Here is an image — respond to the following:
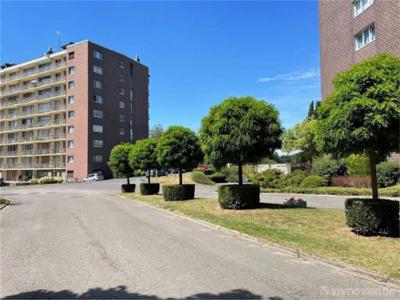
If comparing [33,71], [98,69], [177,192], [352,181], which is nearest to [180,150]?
[177,192]

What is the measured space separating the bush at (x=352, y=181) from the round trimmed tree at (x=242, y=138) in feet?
45.7

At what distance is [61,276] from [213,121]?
11272mm

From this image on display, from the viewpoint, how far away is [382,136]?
9.77 metres

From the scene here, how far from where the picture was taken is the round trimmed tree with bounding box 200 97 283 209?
Result: 52.7ft

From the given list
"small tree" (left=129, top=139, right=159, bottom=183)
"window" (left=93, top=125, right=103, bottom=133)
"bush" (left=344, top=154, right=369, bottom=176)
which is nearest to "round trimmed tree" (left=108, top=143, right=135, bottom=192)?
"small tree" (left=129, top=139, right=159, bottom=183)

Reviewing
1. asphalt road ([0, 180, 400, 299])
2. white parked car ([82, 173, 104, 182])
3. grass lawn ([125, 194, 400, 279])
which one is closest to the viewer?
asphalt road ([0, 180, 400, 299])

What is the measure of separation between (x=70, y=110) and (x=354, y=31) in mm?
54067

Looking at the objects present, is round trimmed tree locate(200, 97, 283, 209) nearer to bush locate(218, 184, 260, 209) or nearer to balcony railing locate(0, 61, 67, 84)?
bush locate(218, 184, 260, 209)

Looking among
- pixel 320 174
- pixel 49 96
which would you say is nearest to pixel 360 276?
pixel 320 174

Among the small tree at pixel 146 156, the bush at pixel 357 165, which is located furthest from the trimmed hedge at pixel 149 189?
the bush at pixel 357 165

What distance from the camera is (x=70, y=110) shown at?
237ft

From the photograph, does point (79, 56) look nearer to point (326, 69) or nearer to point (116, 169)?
point (116, 169)

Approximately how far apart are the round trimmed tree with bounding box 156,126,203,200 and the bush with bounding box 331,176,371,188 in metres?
11.9

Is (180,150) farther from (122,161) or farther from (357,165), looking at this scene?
(357,165)
